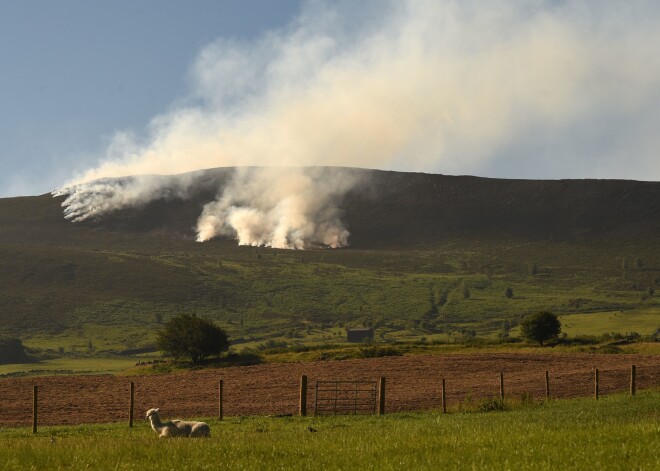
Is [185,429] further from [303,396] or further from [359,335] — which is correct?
[359,335]

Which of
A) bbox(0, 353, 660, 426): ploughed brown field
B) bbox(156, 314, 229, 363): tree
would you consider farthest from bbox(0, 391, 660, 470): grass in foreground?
bbox(156, 314, 229, 363): tree

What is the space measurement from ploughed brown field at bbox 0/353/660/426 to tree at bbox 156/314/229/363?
44.2 ft

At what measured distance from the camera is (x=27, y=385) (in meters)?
68.6

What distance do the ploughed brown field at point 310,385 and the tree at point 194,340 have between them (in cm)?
1346

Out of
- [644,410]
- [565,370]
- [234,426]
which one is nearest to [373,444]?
[234,426]

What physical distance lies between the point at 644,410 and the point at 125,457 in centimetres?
2237

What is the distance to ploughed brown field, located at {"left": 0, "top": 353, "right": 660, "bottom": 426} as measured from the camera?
45.1m

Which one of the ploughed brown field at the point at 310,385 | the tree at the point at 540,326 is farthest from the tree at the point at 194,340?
the tree at the point at 540,326

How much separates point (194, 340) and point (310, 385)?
35710 mm

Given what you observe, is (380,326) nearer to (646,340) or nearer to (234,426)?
(646,340)

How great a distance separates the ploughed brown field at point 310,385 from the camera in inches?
1777

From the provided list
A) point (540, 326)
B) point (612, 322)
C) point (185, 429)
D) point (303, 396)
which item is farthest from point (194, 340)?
point (612, 322)

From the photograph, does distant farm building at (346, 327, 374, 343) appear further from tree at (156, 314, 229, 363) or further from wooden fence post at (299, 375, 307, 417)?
wooden fence post at (299, 375, 307, 417)

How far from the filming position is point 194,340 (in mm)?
90312
